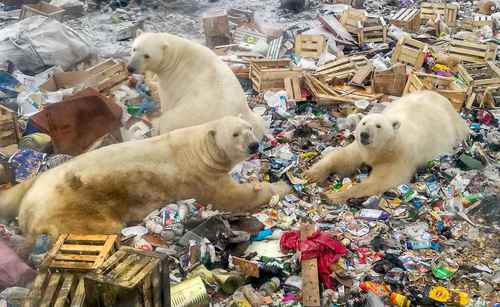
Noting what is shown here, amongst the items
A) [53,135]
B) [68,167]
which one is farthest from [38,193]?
[53,135]

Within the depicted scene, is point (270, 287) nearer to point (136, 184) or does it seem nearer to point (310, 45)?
point (136, 184)

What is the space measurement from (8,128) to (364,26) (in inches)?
Answer: 229

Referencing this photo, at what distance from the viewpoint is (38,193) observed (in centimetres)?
494

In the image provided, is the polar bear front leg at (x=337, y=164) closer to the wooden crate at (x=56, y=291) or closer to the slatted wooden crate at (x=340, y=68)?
the slatted wooden crate at (x=340, y=68)

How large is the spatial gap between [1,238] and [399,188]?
3657mm

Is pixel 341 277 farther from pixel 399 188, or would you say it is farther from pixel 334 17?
pixel 334 17

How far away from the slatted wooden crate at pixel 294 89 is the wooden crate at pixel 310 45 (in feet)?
4.06

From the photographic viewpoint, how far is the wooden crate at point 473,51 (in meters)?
8.60

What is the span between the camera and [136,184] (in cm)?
514

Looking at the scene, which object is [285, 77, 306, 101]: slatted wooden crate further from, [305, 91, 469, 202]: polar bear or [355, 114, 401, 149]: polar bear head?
[355, 114, 401, 149]: polar bear head

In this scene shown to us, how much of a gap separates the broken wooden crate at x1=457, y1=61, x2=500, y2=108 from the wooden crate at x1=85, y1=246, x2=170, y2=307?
548 cm

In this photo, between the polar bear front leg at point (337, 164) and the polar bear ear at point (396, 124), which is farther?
the polar bear front leg at point (337, 164)

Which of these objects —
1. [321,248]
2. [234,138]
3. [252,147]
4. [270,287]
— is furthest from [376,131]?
[270,287]

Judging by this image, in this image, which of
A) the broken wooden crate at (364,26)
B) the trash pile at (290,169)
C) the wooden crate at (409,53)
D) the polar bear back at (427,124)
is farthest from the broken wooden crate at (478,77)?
the broken wooden crate at (364,26)
